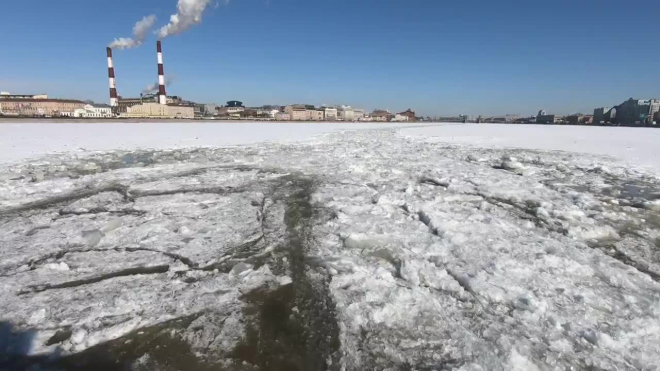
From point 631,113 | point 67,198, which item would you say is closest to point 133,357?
point 67,198

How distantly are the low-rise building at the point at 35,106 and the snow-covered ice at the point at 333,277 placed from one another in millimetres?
93612

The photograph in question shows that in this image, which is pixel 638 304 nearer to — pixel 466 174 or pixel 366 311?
pixel 366 311

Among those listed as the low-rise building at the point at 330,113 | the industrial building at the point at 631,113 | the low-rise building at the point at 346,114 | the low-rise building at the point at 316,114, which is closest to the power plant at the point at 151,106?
the low-rise building at the point at 316,114

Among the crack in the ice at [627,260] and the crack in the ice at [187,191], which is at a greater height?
the crack in the ice at [187,191]

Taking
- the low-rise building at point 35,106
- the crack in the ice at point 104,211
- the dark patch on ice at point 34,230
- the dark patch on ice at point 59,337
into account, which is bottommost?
the dark patch on ice at point 59,337

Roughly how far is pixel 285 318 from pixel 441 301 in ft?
3.11

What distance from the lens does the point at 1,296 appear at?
205 centimetres

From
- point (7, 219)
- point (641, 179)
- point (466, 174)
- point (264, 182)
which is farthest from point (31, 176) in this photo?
point (641, 179)

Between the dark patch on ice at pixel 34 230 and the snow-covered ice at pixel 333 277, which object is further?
the dark patch on ice at pixel 34 230

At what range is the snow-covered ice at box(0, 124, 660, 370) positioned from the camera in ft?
5.48

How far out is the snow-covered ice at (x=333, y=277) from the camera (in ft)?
5.48

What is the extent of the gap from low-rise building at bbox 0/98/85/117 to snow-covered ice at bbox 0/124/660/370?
93612 millimetres

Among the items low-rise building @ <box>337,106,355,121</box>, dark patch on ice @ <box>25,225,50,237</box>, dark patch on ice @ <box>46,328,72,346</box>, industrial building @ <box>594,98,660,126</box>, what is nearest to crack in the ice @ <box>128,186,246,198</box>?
dark patch on ice @ <box>25,225,50,237</box>

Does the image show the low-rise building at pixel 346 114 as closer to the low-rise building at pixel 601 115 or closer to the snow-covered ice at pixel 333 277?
the low-rise building at pixel 601 115
